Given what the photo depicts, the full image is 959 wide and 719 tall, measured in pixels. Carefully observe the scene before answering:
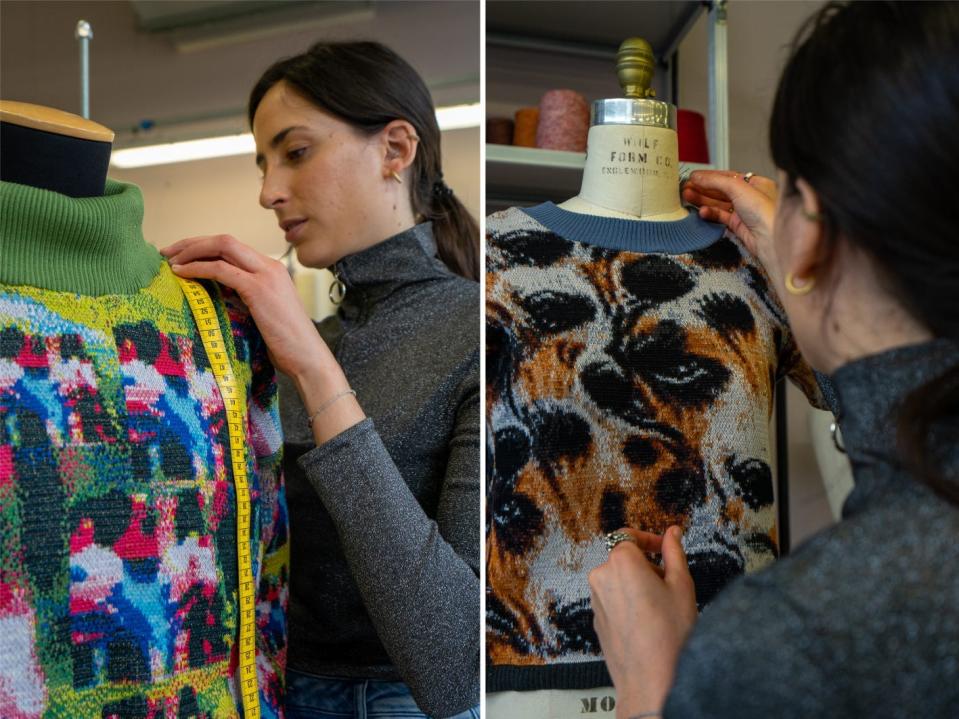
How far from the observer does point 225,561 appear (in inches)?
30.4

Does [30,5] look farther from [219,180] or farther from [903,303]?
[903,303]

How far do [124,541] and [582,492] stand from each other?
351 mm

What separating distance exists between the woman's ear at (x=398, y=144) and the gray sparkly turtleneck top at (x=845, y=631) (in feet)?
2.16

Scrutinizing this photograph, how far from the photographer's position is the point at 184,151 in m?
0.97

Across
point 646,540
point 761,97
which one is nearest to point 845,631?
point 646,540

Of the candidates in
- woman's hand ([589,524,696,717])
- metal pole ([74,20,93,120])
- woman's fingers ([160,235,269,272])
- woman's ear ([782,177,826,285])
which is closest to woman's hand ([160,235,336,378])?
woman's fingers ([160,235,269,272])

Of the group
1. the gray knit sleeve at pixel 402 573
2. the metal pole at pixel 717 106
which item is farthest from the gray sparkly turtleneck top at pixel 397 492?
the metal pole at pixel 717 106

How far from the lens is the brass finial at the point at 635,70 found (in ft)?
2.87

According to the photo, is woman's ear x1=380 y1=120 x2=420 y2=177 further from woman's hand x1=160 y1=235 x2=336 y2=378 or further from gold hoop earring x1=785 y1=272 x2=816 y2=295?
gold hoop earring x1=785 y1=272 x2=816 y2=295

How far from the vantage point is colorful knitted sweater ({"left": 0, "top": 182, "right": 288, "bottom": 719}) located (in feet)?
2.21

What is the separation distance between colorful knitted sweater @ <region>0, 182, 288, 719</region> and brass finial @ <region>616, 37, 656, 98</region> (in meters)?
0.43

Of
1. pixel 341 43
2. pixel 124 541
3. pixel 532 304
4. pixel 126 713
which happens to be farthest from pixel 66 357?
pixel 341 43

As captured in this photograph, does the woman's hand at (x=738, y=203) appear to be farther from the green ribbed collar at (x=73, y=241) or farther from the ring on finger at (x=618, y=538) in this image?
the green ribbed collar at (x=73, y=241)

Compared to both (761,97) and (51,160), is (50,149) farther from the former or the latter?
(761,97)
